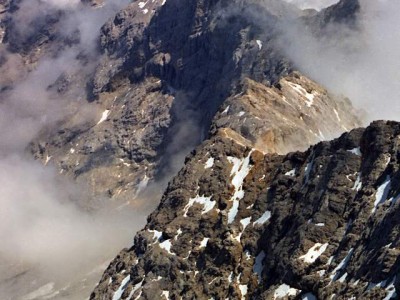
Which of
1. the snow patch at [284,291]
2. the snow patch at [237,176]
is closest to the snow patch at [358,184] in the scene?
the snow patch at [284,291]

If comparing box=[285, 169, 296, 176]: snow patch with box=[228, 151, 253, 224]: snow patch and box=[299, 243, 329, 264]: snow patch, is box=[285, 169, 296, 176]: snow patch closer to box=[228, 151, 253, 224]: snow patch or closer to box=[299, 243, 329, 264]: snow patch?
box=[228, 151, 253, 224]: snow patch

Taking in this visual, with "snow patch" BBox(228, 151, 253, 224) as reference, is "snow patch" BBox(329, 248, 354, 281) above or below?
below

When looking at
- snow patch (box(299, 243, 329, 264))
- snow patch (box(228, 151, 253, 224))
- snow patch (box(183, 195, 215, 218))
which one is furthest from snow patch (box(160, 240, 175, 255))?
snow patch (box(299, 243, 329, 264))

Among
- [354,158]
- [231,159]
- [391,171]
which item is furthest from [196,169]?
[391,171]

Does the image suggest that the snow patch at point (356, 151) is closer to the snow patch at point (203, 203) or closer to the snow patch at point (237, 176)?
the snow patch at point (237, 176)

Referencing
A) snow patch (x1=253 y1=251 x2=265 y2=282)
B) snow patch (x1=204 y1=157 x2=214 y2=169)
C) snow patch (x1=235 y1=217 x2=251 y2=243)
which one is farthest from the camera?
snow patch (x1=204 y1=157 x2=214 y2=169)

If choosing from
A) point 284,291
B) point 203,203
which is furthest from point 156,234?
point 284,291
